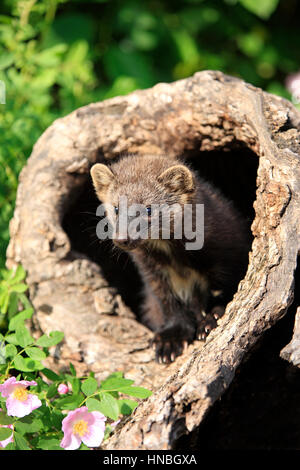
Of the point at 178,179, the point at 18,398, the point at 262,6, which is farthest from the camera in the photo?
the point at 262,6

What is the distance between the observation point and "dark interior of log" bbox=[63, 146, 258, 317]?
157 inches

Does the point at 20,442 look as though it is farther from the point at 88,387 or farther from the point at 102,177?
the point at 102,177

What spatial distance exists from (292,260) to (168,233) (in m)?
0.93

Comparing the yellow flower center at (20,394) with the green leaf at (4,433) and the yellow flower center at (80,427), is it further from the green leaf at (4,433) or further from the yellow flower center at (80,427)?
the yellow flower center at (80,427)

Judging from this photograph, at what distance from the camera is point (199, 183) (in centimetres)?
352

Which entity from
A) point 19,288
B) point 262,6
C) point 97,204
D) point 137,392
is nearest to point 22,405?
point 137,392

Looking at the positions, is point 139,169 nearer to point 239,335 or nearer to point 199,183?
point 199,183

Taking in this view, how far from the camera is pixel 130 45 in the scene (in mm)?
5777

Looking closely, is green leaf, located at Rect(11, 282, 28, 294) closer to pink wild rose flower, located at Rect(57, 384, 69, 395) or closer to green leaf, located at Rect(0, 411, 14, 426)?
pink wild rose flower, located at Rect(57, 384, 69, 395)

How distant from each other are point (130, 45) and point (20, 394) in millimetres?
4123

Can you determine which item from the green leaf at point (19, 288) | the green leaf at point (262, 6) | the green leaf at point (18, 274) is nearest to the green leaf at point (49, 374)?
the green leaf at point (19, 288)

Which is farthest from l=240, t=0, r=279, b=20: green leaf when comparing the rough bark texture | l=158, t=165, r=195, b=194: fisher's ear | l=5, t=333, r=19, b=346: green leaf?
l=5, t=333, r=19, b=346: green leaf

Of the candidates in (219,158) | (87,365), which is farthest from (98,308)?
(219,158)
